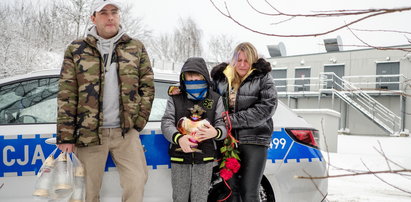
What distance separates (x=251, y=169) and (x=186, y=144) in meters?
0.58

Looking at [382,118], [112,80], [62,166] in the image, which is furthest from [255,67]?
[382,118]

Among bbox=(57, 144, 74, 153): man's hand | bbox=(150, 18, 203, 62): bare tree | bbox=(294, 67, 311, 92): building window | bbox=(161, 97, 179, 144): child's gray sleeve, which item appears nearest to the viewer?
bbox=(57, 144, 74, 153): man's hand

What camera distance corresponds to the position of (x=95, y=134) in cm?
229

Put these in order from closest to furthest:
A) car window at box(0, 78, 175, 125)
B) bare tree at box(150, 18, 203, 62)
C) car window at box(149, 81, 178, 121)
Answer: car window at box(0, 78, 175, 125)
car window at box(149, 81, 178, 121)
bare tree at box(150, 18, 203, 62)

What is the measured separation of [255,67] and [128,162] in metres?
1.16

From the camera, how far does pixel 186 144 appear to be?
2.30 meters

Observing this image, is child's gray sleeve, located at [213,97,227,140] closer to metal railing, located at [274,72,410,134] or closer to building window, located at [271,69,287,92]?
metal railing, located at [274,72,410,134]

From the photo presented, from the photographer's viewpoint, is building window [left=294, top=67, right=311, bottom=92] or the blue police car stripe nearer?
the blue police car stripe

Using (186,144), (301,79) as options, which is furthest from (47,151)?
(301,79)

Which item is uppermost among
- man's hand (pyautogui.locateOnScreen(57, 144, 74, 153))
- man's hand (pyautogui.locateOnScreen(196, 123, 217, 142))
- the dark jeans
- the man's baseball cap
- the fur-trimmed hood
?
the man's baseball cap

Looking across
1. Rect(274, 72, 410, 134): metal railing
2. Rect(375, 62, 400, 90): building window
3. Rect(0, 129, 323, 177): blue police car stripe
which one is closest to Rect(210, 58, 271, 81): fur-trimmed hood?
Rect(0, 129, 323, 177): blue police car stripe

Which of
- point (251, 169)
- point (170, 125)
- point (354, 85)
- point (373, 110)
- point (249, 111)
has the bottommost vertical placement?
point (373, 110)

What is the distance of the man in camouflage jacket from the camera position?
7.46ft

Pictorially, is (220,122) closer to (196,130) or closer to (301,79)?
(196,130)
